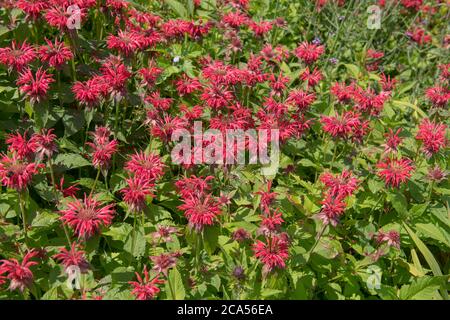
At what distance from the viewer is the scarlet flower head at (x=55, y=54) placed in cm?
240

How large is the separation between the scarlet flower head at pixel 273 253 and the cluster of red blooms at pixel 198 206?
9.7 inches

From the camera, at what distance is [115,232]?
2.26 meters

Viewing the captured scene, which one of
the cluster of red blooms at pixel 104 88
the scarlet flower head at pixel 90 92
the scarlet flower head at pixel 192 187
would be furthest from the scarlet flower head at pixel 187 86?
the scarlet flower head at pixel 192 187

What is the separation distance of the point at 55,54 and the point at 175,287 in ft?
4.25

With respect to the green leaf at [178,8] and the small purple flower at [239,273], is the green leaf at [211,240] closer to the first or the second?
the small purple flower at [239,273]

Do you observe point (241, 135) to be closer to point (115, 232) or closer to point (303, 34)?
point (115, 232)

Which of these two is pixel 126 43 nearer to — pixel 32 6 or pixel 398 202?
pixel 32 6

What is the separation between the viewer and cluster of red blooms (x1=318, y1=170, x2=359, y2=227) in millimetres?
2152

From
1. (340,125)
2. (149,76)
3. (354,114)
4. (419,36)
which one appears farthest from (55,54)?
(419,36)

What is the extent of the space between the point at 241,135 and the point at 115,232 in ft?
2.58

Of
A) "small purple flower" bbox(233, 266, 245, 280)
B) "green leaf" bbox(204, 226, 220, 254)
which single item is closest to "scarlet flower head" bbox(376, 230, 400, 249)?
"small purple flower" bbox(233, 266, 245, 280)

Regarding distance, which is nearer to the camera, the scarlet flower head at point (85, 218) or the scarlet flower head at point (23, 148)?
the scarlet flower head at point (85, 218)
